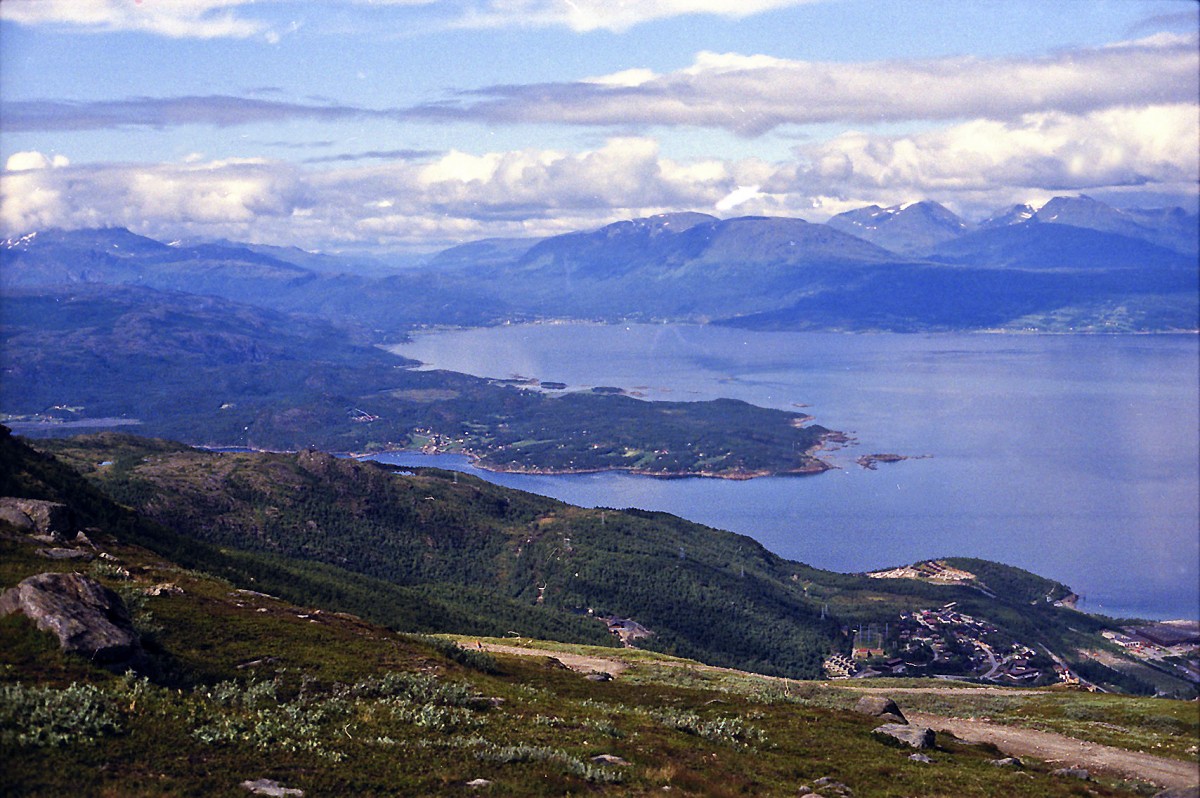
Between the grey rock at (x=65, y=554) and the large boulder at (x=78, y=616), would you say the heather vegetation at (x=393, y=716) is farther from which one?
the grey rock at (x=65, y=554)

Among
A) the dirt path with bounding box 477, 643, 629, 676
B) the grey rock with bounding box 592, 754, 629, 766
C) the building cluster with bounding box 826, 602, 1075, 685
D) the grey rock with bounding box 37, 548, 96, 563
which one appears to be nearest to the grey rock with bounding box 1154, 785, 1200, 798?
the grey rock with bounding box 592, 754, 629, 766

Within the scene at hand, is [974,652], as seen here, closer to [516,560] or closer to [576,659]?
[516,560]

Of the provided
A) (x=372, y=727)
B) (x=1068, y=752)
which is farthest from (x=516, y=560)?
A: (x=372, y=727)

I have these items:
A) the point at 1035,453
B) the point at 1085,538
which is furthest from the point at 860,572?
the point at 1035,453

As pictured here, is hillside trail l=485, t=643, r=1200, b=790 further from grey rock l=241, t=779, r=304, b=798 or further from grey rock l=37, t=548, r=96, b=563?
grey rock l=37, t=548, r=96, b=563

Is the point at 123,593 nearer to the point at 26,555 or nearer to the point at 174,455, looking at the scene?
the point at 26,555

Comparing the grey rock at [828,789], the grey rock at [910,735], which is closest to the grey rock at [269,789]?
the grey rock at [828,789]

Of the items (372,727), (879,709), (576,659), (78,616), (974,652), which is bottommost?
(974,652)
